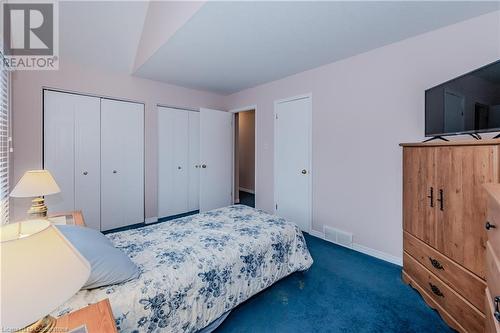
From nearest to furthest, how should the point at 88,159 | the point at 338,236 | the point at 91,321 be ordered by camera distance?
the point at 91,321 < the point at 338,236 < the point at 88,159

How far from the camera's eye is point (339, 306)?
70.9 inches

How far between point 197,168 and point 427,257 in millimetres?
3540

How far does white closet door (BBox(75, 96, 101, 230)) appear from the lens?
10.1 ft

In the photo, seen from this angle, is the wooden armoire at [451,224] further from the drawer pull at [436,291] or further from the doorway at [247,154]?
the doorway at [247,154]

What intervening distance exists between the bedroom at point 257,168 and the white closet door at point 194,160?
38 mm

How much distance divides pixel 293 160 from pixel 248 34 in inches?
73.1

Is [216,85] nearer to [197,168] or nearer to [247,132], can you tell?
[197,168]

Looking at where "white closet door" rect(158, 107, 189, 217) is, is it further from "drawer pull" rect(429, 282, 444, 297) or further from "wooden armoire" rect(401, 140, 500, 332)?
"drawer pull" rect(429, 282, 444, 297)

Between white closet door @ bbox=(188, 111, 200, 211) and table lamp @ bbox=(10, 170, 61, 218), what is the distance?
8.02 ft

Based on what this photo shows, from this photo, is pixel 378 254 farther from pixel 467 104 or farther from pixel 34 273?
pixel 34 273

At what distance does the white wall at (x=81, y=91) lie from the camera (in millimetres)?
2641

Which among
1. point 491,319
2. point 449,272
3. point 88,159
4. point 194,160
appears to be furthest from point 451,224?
point 88,159

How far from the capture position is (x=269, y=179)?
3.87m
